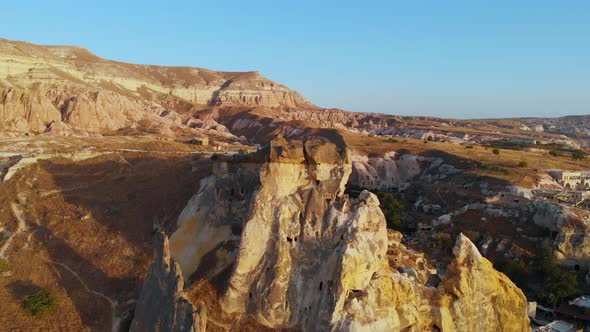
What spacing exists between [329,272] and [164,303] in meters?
6.25

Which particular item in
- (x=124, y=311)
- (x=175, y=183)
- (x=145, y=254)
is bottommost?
(x=124, y=311)

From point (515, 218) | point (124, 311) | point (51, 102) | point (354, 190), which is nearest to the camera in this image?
point (124, 311)

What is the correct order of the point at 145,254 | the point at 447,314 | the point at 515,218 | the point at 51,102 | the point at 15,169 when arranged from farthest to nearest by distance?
the point at 51,102, the point at 515,218, the point at 15,169, the point at 145,254, the point at 447,314

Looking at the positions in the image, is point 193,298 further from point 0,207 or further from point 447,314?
point 0,207

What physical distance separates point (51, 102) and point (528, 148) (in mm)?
78126

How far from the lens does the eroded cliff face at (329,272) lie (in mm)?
16875

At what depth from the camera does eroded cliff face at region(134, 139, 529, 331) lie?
55.4 ft

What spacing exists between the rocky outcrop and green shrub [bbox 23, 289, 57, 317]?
488 centimetres

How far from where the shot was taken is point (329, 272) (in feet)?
56.9

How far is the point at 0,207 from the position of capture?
100ft

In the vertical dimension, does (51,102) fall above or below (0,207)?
above

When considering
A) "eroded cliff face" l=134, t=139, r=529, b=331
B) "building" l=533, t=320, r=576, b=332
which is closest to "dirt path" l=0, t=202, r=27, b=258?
"eroded cliff face" l=134, t=139, r=529, b=331

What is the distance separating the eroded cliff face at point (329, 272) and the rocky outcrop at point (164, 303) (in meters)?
1.30

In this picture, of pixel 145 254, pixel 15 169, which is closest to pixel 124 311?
pixel 145 254
